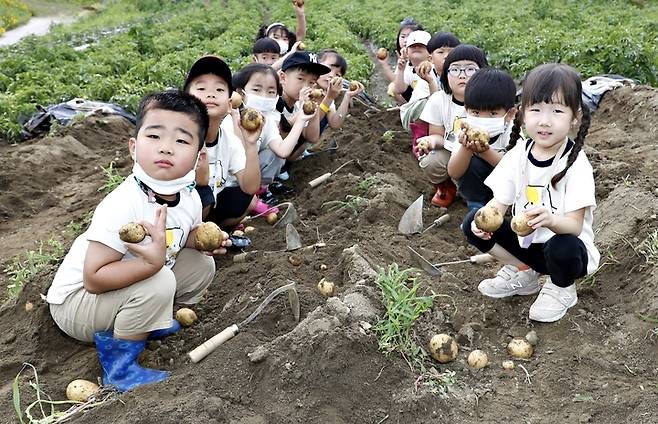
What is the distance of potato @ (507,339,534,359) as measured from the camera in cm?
308

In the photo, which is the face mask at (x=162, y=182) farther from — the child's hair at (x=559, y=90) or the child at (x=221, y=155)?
the child's hair at (x=559, y=90)

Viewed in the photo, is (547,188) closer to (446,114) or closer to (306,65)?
(446,114)

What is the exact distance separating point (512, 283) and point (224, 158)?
2135 millimetres

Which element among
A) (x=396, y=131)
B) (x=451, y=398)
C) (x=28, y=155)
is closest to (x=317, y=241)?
(x=451, y=398)

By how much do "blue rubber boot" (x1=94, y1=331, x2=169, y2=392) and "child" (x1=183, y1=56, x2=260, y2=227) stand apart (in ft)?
4.31

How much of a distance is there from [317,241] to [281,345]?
63.1 inches

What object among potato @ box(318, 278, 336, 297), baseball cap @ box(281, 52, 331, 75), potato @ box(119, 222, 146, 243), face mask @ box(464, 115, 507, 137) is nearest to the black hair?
baseball cap @ box(281, 52, 331, 75)

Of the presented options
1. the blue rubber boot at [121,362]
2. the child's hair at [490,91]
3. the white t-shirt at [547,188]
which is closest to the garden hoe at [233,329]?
the blue rubber boot at [121,362]

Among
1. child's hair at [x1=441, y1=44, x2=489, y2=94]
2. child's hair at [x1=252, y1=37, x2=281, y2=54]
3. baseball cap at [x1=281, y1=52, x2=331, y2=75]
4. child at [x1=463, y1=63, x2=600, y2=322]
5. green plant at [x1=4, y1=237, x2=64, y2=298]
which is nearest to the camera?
child at [x1=463, y1=63, x2=600, y2=322]

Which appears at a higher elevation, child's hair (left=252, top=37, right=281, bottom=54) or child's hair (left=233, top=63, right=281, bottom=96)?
child's hair (left=233, top=63, right=281, bottom=96)

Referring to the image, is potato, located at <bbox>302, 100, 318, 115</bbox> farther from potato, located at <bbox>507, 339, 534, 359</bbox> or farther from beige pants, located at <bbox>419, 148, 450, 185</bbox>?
potato, located at <bbox>507, 339, 534, 359</bbox>

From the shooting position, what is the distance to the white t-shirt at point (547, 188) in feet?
9.93

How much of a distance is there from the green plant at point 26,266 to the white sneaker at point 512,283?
2845mm

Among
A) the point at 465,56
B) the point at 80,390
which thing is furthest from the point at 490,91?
the point at 80,390
